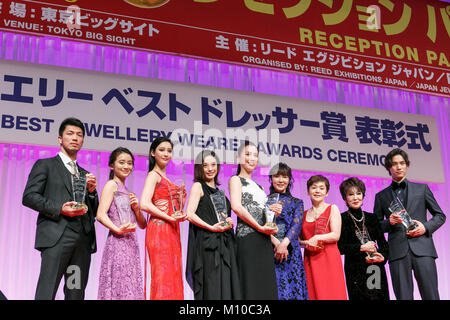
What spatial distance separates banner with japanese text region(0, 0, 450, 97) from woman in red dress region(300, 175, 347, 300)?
1.57m

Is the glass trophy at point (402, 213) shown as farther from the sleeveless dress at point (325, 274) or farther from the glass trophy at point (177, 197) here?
the glass trophy at point (177, 197)

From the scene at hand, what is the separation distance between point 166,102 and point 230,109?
56 cm

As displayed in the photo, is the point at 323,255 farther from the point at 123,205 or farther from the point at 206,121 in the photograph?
the point at 206,121

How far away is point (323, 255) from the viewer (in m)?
3.86

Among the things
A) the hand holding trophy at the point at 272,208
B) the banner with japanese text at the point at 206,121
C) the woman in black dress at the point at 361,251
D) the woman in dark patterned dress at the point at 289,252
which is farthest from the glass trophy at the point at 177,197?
the woman in black dress at the point at 361,251

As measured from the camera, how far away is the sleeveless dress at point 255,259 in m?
3.56

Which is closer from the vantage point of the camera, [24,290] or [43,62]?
[24,290]

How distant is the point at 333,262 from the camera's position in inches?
152

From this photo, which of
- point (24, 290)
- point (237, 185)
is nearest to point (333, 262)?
point (237, 185)

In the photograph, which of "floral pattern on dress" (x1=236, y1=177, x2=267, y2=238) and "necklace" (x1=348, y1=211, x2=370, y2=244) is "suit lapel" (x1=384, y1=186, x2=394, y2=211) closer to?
"necklace" (x1=348, y1=211, x2=370, y2=244)

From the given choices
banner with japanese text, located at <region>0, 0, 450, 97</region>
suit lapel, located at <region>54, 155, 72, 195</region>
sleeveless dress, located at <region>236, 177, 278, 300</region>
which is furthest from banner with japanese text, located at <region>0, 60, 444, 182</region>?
sleeveless dress, located at <region>236, 177, 278, 300</region>

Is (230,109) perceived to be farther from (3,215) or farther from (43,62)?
(3,215)

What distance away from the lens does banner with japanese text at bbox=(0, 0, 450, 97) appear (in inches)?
177
